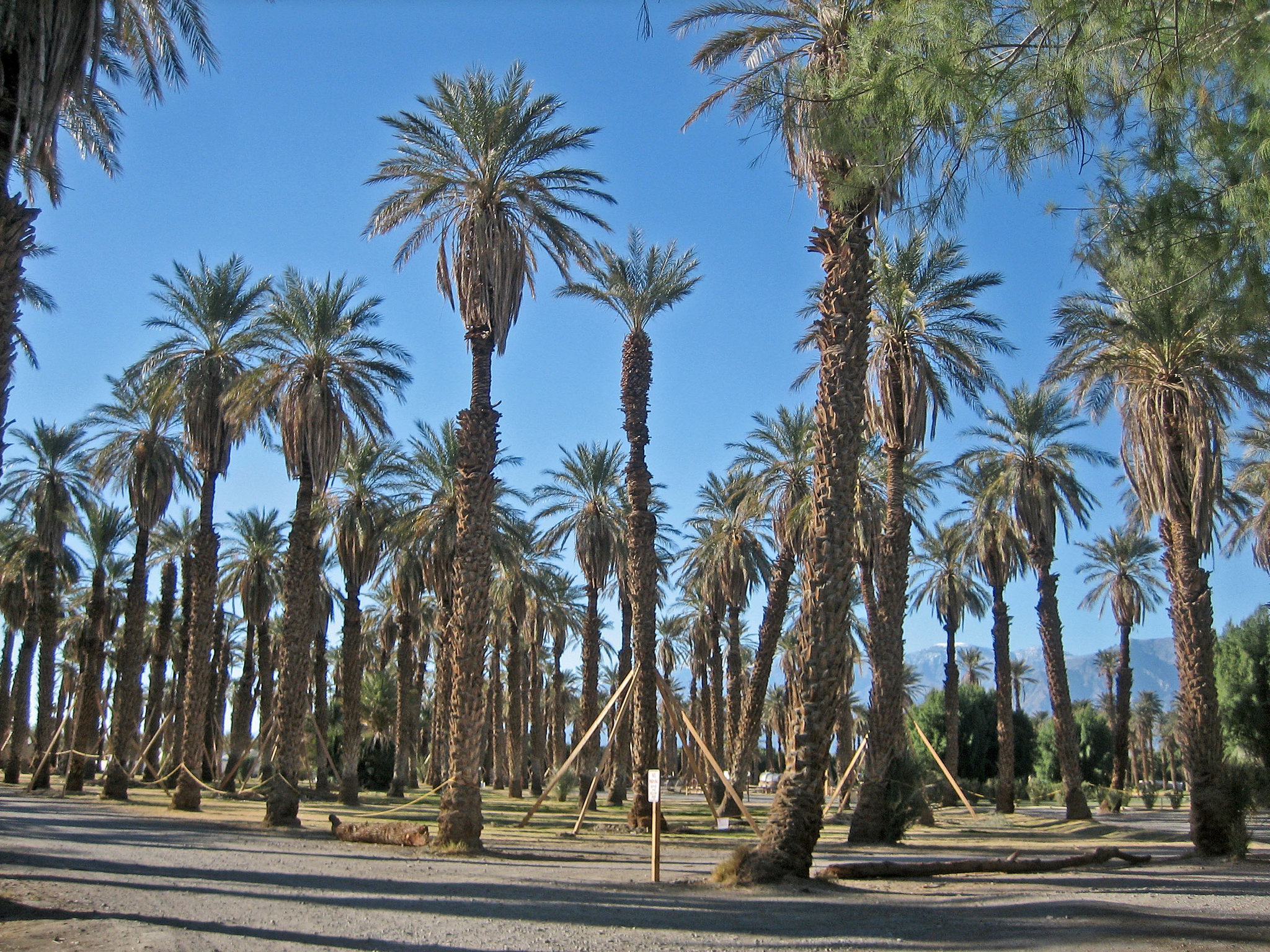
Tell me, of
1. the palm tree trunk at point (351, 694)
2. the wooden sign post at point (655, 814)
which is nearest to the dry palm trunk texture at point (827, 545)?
the wooden sign post at point (655, 814)

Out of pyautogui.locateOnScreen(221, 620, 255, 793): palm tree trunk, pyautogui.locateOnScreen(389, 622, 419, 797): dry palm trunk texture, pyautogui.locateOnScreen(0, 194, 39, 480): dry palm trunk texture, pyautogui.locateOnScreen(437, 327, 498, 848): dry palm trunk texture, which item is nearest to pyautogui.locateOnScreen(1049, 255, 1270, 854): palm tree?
pyautogui.locateOnScreen(437, 327, 498, 848): dry palm trunk texture

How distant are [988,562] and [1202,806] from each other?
1747cm

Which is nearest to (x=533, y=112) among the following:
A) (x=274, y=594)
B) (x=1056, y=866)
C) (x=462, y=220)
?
(x=462, y=220)

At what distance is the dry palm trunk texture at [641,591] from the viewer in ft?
83.9

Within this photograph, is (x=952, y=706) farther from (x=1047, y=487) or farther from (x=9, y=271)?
(x=9, y=271)

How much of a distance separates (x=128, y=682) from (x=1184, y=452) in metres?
29.1

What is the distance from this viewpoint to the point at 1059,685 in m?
32.1

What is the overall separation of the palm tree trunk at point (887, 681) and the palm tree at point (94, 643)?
22248mm

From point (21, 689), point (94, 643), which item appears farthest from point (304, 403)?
point (21, 689)

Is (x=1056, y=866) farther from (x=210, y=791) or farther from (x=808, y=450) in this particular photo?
(x=210, y=791)

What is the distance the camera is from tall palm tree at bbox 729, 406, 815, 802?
32812mm

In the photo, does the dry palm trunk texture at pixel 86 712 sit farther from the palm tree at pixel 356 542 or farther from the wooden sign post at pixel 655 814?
the wooden sign post at pixel 655 814

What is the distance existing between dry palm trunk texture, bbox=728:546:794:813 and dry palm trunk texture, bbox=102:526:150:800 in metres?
19.0

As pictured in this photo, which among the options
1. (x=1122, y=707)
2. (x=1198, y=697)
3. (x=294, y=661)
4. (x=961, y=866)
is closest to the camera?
(x=961, y=866)
